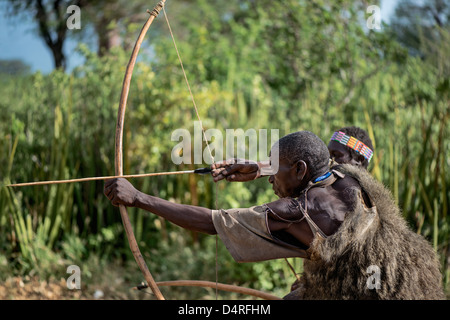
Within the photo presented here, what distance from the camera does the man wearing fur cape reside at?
8.23 ft

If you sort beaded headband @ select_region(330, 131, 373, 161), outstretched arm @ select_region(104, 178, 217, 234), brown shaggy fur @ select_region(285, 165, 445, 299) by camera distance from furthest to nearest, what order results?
beaded headband @ select_region(330, 131, 373, 161)
outstretched arm @ select_region(104, 178, 217, 234)
brown shaggy fur @ select_region(285, 165, 445, 299)

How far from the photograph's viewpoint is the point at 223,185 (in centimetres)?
579

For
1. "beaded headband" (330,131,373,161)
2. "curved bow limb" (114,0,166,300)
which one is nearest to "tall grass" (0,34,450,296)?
"beaded headband" (330,131,373,161)

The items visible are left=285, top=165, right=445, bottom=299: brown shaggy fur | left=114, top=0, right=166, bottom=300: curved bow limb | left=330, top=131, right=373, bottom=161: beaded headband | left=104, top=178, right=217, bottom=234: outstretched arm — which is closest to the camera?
left=285, top=165, right=445, bottom=299: brown shaggy fur

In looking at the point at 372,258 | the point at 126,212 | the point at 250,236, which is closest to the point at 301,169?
the point at 250,236

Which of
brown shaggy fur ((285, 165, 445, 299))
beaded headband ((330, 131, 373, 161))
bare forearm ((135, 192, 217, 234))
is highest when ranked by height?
beaded headband ((330, 131, 373, 161))

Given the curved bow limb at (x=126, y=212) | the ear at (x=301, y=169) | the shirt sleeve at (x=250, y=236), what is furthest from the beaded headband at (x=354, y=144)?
the curved bow limb at (x=126, y=212)

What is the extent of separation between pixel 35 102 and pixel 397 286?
4.78 metres

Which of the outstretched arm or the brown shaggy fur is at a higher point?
the outstretched arm

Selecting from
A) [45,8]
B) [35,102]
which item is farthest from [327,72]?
[45,8]

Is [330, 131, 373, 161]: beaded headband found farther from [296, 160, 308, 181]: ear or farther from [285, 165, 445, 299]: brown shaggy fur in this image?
[296, 160, 308, 181]: ear

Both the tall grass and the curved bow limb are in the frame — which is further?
the tall grass

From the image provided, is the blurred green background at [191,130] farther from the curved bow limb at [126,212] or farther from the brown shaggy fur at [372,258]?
the curved bow limb at [126,212]
